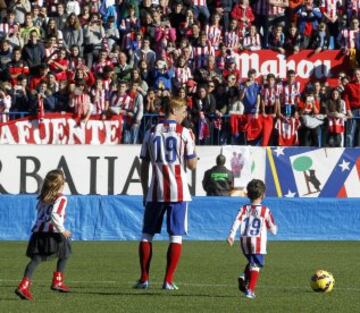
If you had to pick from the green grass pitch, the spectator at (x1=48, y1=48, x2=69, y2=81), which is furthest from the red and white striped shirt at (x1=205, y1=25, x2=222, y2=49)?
the green grass pitch

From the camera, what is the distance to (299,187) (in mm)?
29141

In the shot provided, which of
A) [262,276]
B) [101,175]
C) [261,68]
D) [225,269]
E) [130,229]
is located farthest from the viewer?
[261,68]

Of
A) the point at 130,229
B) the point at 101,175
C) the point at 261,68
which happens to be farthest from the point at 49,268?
the point at 261,68

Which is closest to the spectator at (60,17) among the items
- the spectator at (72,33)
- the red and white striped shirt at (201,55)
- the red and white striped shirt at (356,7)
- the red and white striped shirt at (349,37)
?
the spectator at (72,33)

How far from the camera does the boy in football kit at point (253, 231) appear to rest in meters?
13.4

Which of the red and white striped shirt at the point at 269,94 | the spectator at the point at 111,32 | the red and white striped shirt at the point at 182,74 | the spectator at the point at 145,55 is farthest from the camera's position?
the spectator at the point at 111,32

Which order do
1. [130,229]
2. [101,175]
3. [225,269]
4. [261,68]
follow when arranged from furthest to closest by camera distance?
[261,68] → [101,175] → [130,229] → [225,269]

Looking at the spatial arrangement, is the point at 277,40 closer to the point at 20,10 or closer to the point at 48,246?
the point at 20,10

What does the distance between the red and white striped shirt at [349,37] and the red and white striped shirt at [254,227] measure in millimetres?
18659

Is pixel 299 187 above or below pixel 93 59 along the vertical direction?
below

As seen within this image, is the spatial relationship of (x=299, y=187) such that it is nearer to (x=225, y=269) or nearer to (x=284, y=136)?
(x=284, y=136)

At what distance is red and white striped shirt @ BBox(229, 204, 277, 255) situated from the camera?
44.3 feet

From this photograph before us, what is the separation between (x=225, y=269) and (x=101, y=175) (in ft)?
35.8

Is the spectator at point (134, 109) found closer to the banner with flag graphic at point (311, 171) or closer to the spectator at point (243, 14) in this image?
the banner with flag graphic at point (311, 171)
